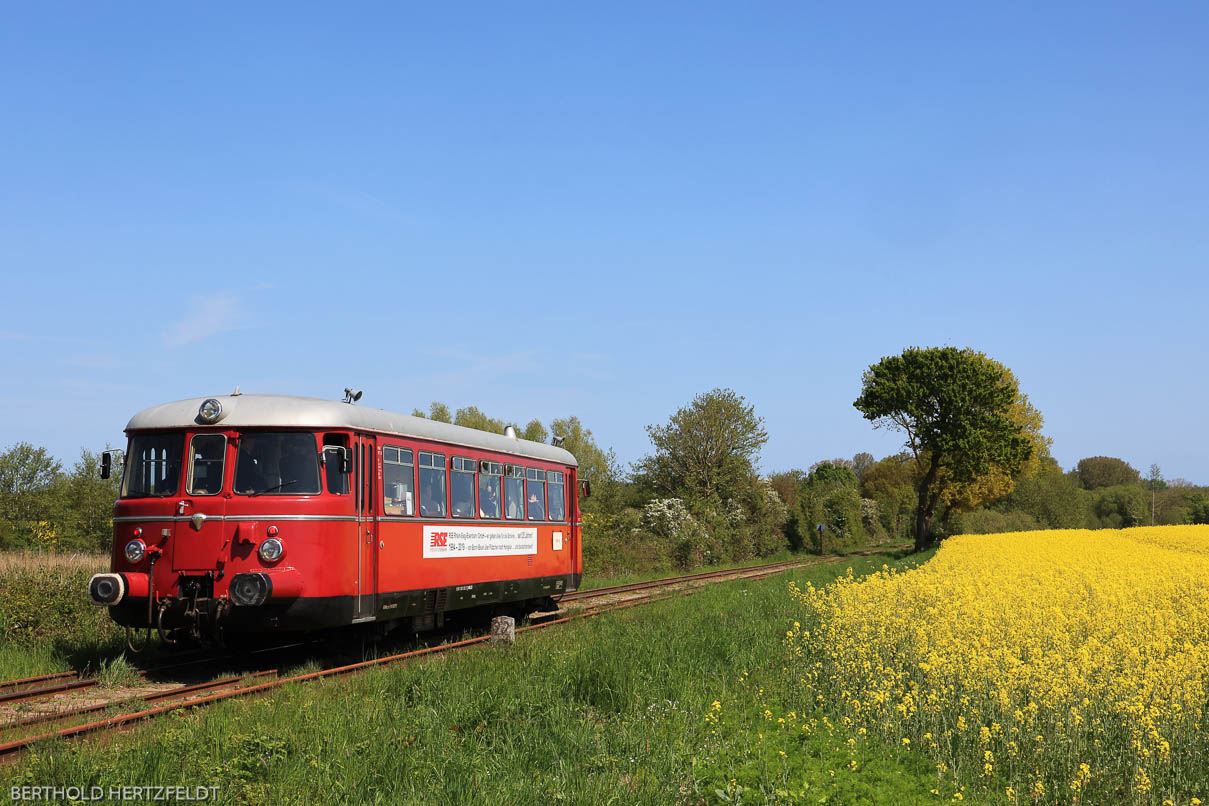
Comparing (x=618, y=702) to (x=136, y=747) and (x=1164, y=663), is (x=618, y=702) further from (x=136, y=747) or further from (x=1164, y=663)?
(x=1164, y=663)

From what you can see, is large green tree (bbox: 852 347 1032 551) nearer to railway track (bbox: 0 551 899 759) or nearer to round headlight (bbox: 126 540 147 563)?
railway track (bbox: 0 551 899 759)

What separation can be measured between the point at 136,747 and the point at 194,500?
5.28 metres

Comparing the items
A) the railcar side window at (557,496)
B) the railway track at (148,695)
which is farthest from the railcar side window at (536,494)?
the railway track at (148,695)

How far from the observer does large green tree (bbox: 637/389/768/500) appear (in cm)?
5006

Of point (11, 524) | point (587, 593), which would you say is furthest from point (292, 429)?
point (11, 524)

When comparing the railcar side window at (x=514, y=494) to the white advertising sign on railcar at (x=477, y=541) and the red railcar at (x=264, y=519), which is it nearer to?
the white advertising sign on railcar at (x=477, y=541)

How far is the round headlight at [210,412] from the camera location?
1217 cm

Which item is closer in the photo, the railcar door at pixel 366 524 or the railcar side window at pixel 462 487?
the railcar door at pixel 366 524

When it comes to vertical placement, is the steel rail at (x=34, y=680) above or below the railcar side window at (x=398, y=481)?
below

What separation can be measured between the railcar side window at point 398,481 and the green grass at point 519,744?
3.00 m

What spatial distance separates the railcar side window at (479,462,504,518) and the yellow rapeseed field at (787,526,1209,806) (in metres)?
5.37

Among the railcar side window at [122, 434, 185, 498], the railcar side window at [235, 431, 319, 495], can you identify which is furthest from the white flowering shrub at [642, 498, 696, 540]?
the railcar side window at [122, 434, 185, 498]

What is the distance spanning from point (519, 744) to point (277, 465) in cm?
593

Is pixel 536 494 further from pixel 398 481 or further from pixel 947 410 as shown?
pixel 947 410
